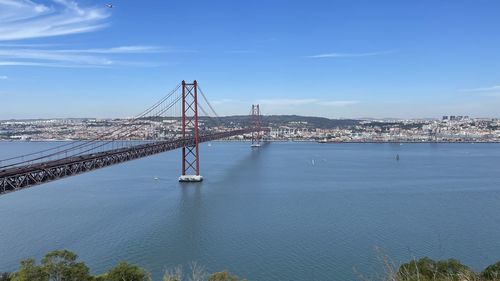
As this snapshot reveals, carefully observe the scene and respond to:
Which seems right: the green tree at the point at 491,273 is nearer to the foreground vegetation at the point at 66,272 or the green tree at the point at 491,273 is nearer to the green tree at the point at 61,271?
the foreground vegetation at the point at 66,272

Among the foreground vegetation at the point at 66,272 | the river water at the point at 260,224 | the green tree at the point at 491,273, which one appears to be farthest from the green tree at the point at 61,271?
the green tree at the point at 491,273

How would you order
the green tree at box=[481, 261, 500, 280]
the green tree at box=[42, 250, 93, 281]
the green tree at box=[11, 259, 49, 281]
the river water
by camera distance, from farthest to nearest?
the river water → the green tree at box=[42, 250, 93, 281] → the green tree at box=[11, 259, 49, 281] → the green tree at box=[481, 261, 500, 280]

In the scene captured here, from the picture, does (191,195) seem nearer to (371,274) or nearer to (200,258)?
(200,258)

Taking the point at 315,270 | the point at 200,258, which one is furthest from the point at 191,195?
the point at 315,270

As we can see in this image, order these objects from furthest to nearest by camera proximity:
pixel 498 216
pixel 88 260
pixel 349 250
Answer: pixel 498 216
pixel 349 250
pixel 88 260

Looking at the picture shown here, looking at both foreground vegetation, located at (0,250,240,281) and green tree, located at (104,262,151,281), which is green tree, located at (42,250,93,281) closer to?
foreground vegetation, located at (0,250,240,281)

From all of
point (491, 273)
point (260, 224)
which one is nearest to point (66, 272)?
point (491, 273)

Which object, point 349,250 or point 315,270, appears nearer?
point 315,270

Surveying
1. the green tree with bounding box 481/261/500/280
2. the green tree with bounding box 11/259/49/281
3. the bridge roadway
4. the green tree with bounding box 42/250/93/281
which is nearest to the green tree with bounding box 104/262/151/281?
the green tree with bounding box 42/250/93/281
